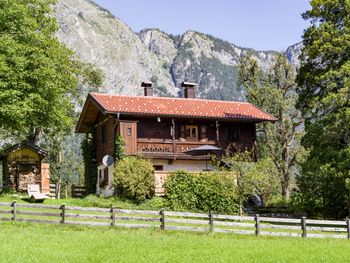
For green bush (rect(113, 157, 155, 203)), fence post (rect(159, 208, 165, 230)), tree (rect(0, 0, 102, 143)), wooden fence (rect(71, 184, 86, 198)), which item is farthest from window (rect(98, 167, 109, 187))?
fence post (rect(159, 208, 165, 230))

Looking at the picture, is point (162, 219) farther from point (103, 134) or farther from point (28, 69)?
point (103, 134)

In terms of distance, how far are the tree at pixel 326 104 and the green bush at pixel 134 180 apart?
29.6ft

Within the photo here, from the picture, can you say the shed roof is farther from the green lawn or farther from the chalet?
the green lawn

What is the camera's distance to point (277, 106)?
4784 centimetres

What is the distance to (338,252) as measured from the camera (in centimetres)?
1800

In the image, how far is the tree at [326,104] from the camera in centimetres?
2856

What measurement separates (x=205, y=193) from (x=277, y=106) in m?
18.8

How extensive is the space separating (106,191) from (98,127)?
602 cm

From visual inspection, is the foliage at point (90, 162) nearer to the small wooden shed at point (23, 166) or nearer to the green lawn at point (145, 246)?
the small wooden shed at point (23, 166)

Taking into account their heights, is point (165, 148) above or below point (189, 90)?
below

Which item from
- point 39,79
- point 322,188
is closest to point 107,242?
point 322,188

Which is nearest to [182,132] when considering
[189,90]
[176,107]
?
[176,107]

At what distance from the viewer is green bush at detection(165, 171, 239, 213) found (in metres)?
31.1

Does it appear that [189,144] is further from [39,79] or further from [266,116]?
[39,79]
